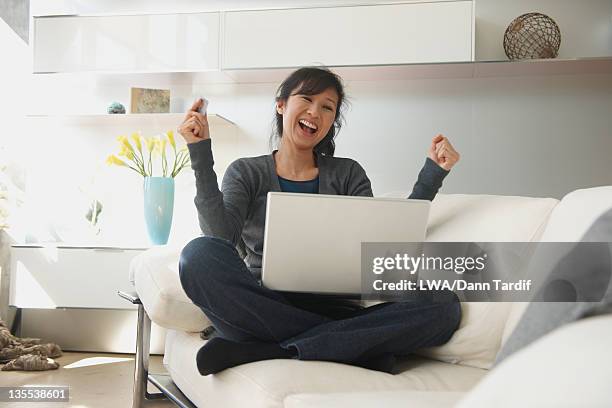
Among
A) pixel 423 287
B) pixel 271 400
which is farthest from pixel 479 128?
pixel 271 400

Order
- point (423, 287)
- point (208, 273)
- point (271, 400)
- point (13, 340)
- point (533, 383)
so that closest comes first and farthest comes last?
1. point (533, 383)
2. point (271, 400)
3. point (208, 273)
4. point (423, 287)
5. point (13, 340)

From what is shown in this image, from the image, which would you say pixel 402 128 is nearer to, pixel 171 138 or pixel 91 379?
pixel 171 138

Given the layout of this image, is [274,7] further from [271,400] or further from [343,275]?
[271,400]

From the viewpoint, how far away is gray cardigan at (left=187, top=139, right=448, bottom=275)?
2.03m

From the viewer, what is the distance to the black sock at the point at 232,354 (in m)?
1.54

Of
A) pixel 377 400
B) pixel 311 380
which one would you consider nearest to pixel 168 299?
pixel 311 380

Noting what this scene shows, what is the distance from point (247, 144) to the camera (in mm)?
4086

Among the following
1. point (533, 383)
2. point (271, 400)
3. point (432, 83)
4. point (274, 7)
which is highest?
point (274, 7)

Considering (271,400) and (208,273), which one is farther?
(208,273)

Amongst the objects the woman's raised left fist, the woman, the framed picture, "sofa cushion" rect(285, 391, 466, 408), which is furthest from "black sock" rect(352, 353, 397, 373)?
the framed picture

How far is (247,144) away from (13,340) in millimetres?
1551

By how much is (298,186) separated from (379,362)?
83 centimetres

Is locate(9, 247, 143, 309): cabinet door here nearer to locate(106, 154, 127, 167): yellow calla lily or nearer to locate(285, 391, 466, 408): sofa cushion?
locate(106, 154, 127, 167): yellow calla lily

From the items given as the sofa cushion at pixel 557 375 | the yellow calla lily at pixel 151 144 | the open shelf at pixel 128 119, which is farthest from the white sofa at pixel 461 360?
the open shelf at pixel 128 119
